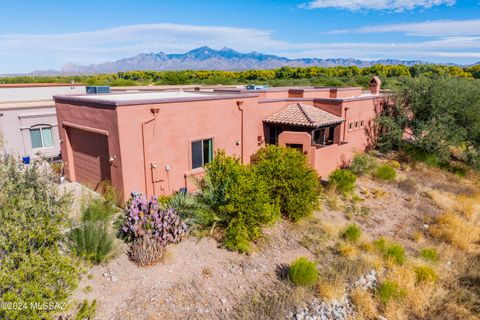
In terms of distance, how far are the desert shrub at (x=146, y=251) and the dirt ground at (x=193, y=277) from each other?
20 centimetres

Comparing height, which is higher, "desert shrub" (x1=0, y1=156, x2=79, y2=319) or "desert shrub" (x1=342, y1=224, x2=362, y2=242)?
"desert shrub" (x1=0, y1=156, x2=79, y2=319)

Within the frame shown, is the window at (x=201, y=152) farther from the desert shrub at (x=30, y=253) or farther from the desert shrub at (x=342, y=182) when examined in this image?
the desert shrub at (x=30, y=253)

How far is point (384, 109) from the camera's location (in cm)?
2680

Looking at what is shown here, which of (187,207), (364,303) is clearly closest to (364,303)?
(364,303)

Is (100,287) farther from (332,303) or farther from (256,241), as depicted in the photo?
(332,303)

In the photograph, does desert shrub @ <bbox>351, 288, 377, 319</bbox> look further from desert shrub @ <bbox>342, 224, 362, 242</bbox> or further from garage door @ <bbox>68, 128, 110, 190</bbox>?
garage door @ <bbox>68, 128, 110, 190</bbox>

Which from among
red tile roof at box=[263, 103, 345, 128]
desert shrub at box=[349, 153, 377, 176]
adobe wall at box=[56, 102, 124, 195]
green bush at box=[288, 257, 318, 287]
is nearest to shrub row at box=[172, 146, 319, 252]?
green bush at box=[288, 257, 318, 287]

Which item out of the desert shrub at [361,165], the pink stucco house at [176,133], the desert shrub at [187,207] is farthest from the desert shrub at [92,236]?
the desert shrub at [361,165]

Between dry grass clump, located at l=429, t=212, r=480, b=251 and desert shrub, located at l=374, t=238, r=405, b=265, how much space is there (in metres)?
2.68

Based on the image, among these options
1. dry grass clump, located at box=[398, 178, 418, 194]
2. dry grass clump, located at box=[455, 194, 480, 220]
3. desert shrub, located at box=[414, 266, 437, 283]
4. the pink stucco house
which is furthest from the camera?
dry grass clump, located at box=[398, 178, 418, 194]

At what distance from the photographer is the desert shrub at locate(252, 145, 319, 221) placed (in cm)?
1489

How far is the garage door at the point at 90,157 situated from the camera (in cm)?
1518

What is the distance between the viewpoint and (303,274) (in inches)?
433

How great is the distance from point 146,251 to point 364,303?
691 centimetres
